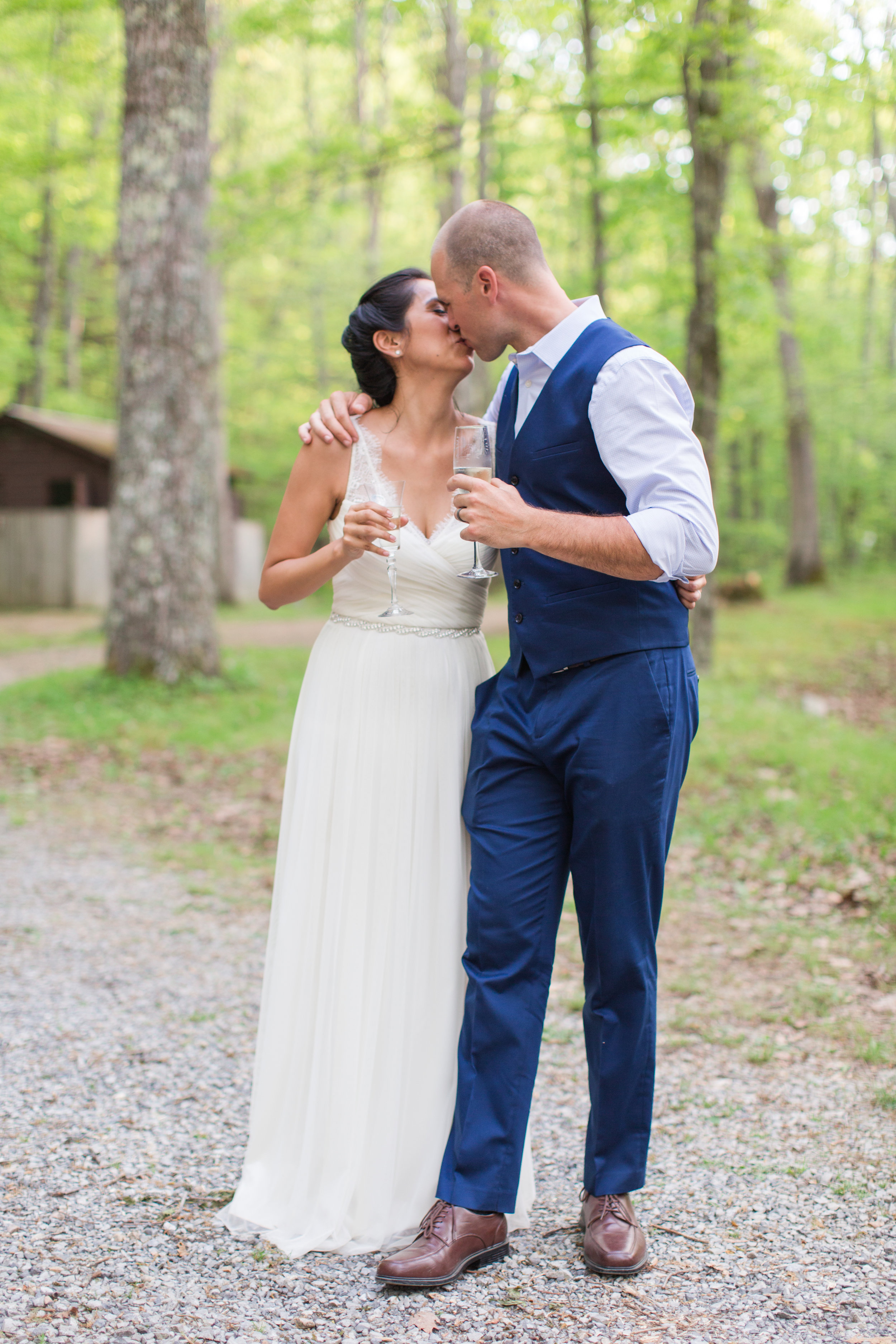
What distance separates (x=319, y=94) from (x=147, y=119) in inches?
857

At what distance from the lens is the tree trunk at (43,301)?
1007 inches

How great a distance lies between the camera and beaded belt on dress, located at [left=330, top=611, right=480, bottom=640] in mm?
2816

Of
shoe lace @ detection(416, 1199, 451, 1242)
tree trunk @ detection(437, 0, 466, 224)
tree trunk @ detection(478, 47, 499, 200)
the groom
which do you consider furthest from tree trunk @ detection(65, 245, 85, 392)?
shoe lace @ detection(416, 1199, 451, 1242)

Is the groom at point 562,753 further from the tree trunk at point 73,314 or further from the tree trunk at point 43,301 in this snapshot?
the tree trunk at point 73,314

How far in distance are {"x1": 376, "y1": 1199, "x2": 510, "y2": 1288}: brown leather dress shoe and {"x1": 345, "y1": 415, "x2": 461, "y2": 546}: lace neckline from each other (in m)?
1.60

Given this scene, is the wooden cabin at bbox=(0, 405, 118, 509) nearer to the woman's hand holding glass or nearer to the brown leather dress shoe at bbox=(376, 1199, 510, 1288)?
the woman's hand holding glass

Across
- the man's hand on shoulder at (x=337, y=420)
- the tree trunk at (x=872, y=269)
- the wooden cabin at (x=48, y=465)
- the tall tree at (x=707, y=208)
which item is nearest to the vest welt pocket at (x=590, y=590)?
the man's hand on shoulder at (x=337, y=420)

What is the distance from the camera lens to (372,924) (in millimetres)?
2768

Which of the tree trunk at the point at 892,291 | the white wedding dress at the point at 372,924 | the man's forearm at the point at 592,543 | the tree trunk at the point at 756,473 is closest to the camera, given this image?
the man's forearm at the point at 592,543

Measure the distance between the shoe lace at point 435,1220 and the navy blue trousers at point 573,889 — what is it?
5 centimetres

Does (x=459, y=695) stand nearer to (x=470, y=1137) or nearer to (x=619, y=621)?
(x=619, y=621)

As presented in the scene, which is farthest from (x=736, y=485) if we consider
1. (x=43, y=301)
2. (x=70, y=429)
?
(x=43, y=301)

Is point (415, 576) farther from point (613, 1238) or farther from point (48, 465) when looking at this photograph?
point (48, 465)

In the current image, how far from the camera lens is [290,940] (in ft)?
9.23
